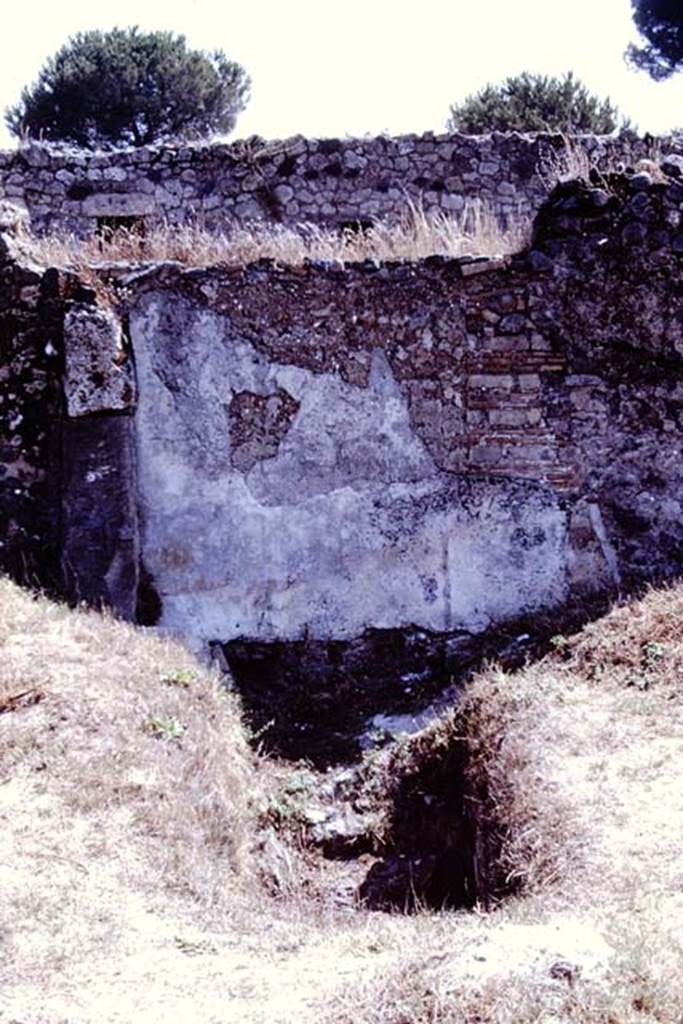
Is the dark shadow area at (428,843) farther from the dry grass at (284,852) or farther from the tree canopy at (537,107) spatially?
the tree canopy at (537,107)

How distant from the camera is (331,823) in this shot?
636 cm

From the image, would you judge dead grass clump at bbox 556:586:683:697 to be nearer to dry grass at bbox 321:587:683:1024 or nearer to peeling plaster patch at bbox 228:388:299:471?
dry grass at bbox 321:587:683:1024

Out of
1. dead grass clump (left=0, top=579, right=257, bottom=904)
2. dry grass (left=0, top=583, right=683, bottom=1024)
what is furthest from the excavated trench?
dead grass clump (left=0, top=579, right=257, bottom=904)

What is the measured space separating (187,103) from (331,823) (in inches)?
881

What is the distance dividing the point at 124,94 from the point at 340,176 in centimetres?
1630

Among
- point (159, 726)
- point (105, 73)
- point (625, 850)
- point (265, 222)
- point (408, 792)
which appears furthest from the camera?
point (105, 73)

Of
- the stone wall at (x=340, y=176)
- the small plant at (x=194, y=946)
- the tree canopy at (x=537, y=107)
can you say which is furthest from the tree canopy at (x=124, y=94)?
the small plant at (x=194, y=946)

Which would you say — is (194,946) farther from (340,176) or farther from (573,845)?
(340,176)

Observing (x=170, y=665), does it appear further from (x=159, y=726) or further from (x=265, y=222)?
(x=265, y=222)

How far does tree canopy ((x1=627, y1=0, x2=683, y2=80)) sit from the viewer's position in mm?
21250

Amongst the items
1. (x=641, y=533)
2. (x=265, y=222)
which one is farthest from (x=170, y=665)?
(x=265, y=222)

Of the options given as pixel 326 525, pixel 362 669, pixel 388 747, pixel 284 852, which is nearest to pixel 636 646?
pixel 388 747

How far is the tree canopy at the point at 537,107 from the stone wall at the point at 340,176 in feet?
37.7

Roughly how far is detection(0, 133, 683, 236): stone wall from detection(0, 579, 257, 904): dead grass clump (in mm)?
4931
